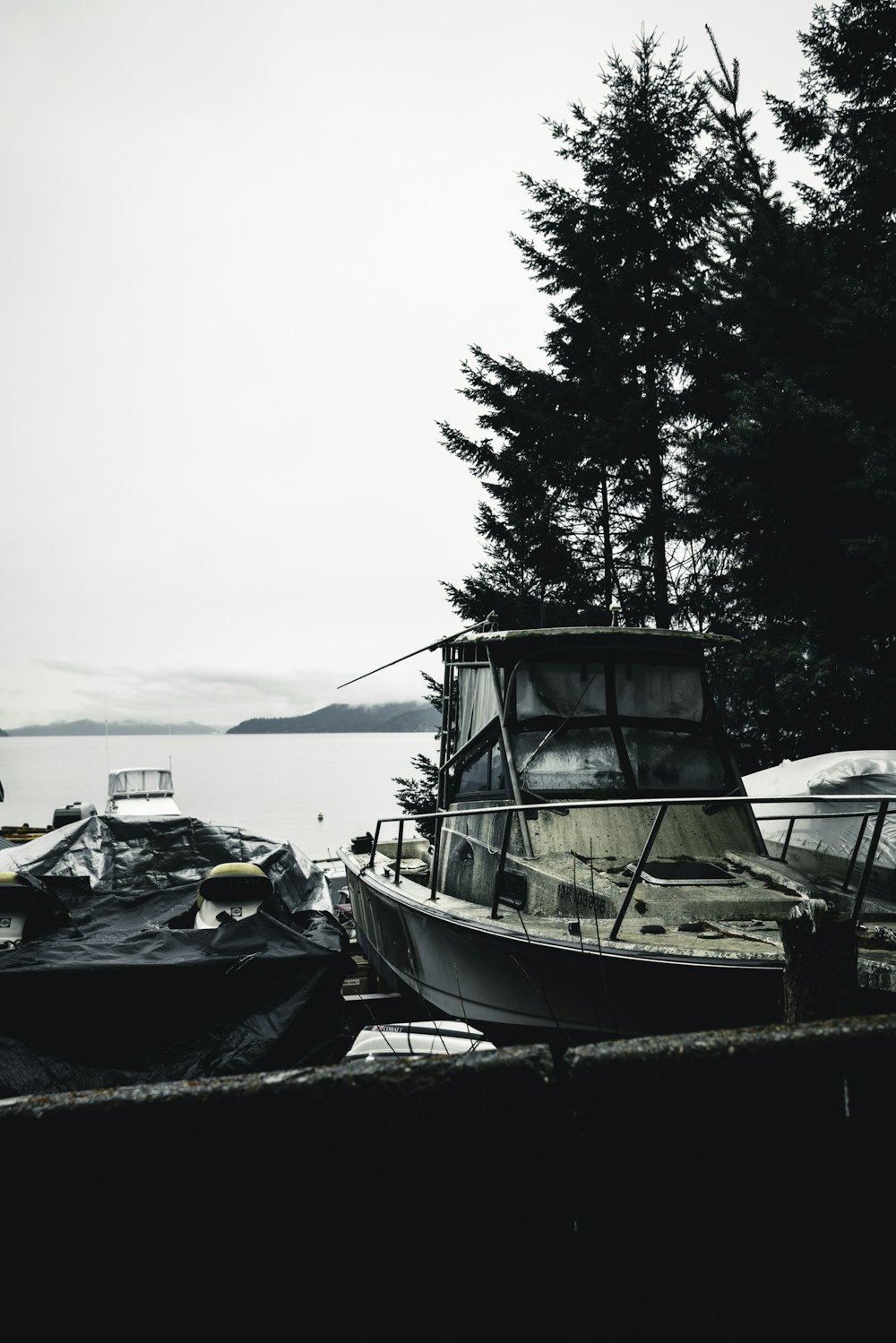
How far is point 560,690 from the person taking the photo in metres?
6.66

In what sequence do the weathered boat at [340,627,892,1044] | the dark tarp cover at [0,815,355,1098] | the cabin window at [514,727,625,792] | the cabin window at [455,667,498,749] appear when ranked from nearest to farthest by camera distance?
the weathered boat at [340,627,892,1044] → the dark tarp cover at [0,815,355,1098] → the cabin window at [514,727,625,792] → the cabin window at [455,667,498,749]

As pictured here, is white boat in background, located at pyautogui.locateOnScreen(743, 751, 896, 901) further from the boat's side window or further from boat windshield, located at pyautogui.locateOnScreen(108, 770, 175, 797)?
boat windshield, located at pyautogui.locateOnScreen(108, 770, 175, 797)

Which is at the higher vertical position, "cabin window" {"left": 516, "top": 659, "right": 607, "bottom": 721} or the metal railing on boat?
"cabin window" {"left": 516, "top": 659, "right": 607, "bottom": 721}

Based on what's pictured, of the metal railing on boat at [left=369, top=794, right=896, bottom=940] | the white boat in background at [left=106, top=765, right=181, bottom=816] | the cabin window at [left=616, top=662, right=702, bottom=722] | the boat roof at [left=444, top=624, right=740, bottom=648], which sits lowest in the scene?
the white boat in background at [left=106, top=765, right=181, bottom=816]

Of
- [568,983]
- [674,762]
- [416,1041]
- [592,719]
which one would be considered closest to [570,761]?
[592,719]

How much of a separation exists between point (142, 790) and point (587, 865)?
2157 centimetres

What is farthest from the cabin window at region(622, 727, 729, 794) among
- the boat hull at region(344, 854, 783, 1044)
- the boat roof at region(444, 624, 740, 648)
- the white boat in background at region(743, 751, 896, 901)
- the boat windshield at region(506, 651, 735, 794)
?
the boat hull at region(344, 854, 783, 1044)

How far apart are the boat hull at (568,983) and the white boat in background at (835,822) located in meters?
2.44

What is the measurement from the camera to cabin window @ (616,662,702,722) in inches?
263

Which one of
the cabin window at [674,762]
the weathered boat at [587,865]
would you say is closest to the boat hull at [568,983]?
the weathered boat at [587,865]

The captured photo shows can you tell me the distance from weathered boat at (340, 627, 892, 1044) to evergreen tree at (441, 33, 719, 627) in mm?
9248

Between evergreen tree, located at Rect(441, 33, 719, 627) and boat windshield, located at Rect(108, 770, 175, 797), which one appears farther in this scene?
boat windshield, located at Rect(108, 770, 175, 797)

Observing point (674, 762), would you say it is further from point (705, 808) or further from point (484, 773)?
point (484, 773)

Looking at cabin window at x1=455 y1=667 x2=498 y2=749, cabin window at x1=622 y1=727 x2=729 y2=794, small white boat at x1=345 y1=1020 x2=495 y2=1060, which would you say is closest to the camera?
small white boat at x1=345 y1=1020 x2=495 y2=1060
